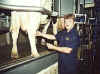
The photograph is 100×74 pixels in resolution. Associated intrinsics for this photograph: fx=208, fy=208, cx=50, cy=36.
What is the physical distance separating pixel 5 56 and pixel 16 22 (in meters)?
0.38

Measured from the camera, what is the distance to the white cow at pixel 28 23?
222cm

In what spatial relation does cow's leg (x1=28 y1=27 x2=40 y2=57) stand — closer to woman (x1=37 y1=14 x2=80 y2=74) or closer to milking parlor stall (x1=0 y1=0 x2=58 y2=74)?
milking parlor stall (x1=0 y1=0 x2=58 y2=74)

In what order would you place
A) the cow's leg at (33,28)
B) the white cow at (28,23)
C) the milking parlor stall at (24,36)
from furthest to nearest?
the cow's leg at (33,28)
the white cow at (28,23)
the milking parlor stall at (24,36)

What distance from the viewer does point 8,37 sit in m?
2.17

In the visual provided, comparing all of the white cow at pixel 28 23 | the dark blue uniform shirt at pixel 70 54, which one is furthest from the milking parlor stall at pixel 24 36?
the dark blue uniform shirt at pixel 70 54

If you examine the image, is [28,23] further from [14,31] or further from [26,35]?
[14,31]

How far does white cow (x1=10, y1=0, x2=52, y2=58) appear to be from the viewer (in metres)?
2.22

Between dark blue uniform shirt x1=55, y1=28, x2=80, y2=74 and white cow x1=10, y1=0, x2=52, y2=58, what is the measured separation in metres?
0.31

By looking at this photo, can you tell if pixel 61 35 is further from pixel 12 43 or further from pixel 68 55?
pixel 12 43

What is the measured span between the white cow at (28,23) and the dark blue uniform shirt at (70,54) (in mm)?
313

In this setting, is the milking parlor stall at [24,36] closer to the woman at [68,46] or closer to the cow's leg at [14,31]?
the cow's leg at [14,31]

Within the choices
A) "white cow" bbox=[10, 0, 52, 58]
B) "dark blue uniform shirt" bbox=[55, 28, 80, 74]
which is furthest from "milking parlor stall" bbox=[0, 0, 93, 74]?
"dark blue uniform shirt" bbox=[55, 28, 80, 74]

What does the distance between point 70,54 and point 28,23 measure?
61 cm

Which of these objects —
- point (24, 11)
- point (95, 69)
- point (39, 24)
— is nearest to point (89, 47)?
point (95, 69)
